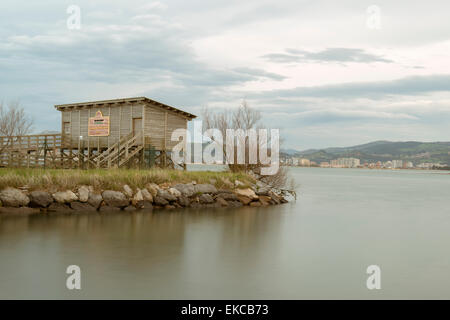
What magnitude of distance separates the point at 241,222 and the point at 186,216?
246cm

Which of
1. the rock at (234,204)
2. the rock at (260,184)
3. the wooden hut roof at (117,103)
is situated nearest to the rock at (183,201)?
the rock at (234,204)

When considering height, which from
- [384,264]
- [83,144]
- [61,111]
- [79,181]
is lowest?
[384,264]

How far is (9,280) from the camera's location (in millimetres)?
7406

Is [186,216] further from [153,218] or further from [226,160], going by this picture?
[226,160]

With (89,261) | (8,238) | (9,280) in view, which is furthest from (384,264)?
(8,238)

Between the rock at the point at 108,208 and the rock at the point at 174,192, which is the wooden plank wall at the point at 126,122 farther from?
the rock at the point at 108,208

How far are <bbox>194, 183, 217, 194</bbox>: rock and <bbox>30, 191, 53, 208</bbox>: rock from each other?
6886 millimetres

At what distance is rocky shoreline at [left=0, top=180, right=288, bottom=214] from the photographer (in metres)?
15.4

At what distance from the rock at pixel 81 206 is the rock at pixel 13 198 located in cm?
168

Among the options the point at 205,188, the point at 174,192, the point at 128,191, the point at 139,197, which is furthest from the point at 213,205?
the point at 128,191

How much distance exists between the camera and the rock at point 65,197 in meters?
15.9

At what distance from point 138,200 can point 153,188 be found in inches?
45.0

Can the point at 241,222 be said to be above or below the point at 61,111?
below
